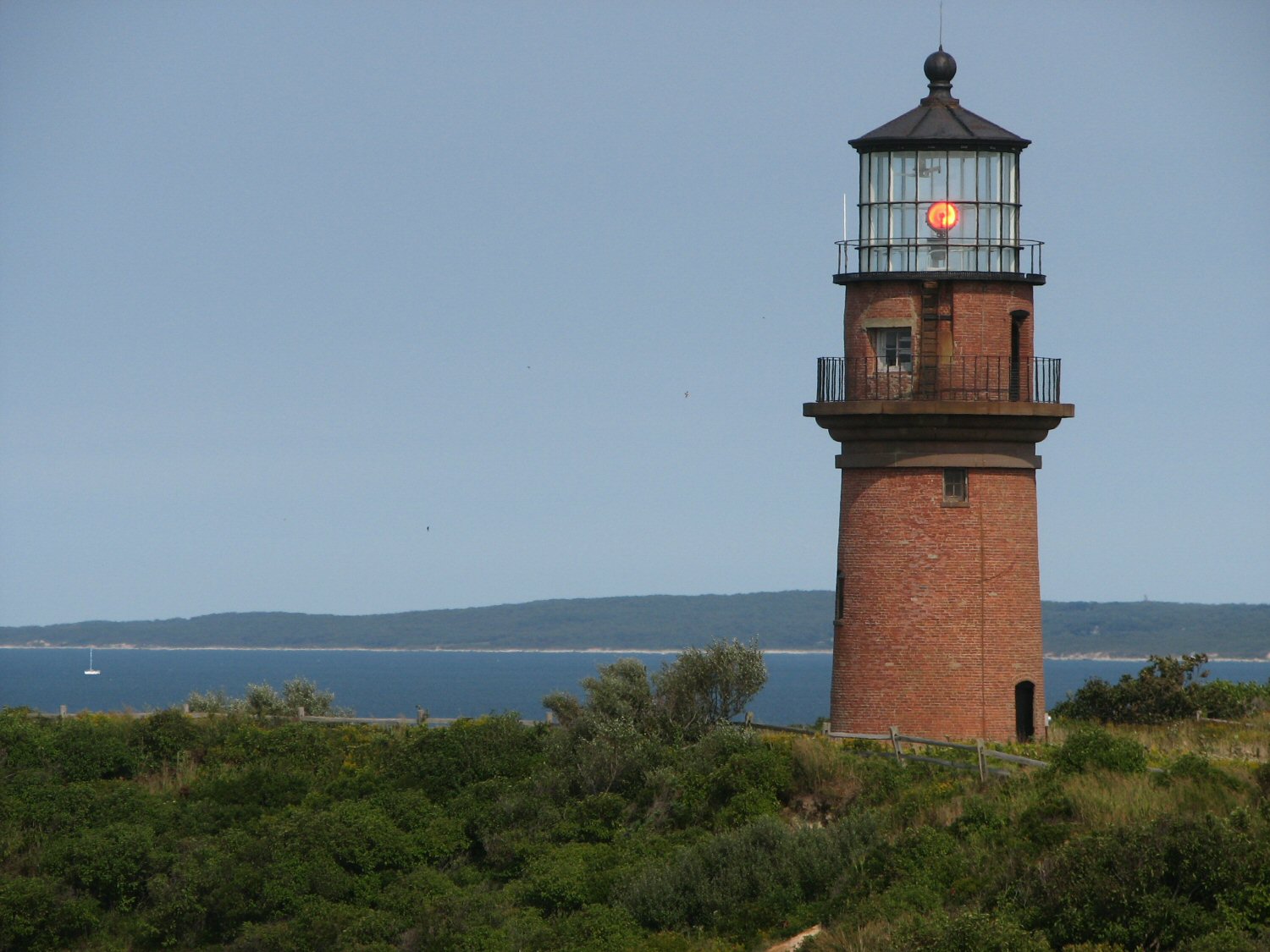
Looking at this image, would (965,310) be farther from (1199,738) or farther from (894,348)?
(1199,738)

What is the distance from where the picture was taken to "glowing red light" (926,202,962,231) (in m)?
32.3

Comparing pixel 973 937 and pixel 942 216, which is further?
pixel 942 216

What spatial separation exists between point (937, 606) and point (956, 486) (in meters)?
2.09

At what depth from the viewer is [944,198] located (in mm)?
32344

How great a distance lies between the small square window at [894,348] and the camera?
32375 mm

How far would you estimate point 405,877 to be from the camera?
95.0 ft

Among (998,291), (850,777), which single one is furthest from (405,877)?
(998,291)

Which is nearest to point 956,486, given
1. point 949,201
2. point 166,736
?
point 949,201

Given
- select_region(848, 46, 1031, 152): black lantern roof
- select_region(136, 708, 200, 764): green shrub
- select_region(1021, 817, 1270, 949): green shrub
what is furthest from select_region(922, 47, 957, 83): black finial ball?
select_region(136, 708, 200, 764): green shrub

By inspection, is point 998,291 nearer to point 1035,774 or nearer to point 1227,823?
point 1035,774

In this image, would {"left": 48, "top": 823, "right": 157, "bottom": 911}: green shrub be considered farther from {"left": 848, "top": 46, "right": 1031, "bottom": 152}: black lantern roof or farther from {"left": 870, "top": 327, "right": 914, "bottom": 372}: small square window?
{"left": 848, "top": 46, "right": 1031, "bottom": 152}: black lantern roof

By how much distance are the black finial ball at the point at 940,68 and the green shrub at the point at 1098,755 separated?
1279 cm

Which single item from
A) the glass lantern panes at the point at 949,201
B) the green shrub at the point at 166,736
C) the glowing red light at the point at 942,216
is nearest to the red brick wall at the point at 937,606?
the glass lantern panes at the point at 949,201

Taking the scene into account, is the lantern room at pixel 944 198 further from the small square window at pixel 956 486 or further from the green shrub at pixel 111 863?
the green shrub at pixel 111 863
